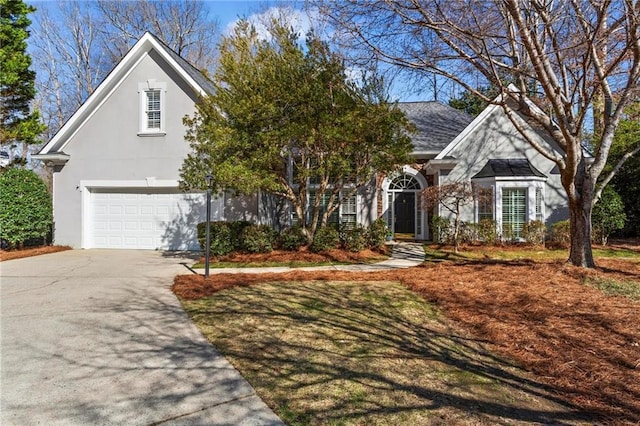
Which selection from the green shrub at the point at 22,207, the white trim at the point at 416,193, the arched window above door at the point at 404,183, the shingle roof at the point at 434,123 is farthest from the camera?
the arched window above door at the point at 404,183

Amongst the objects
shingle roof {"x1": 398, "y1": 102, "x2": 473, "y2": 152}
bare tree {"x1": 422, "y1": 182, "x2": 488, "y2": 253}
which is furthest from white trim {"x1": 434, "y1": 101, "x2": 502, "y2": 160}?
bare tree {"x1": 422, "y1": 182, "x2": 488, "y2": 253}

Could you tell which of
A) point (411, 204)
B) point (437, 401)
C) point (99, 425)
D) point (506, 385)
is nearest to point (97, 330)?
point (99, 425)

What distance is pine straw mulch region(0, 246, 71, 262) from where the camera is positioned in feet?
36.5

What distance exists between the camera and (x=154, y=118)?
13.2 m

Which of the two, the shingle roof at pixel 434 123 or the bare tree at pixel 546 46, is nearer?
the bare tree at pixel 546 46

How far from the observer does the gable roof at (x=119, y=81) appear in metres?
12.7

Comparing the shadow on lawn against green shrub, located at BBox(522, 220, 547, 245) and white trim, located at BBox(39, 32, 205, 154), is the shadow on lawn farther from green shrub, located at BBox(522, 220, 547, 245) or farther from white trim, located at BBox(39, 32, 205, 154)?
white trim, located at BBox(39, 32, 205, 154)

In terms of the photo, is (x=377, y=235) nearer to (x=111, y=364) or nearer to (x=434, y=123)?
(x=434, y=123)

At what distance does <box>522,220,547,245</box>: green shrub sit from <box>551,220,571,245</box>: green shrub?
0.40 m

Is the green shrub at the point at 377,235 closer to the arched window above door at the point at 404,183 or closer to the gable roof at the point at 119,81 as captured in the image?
the arched window above door at the point at 404,183

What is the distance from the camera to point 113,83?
43.1 ft

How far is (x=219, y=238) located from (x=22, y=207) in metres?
6.98

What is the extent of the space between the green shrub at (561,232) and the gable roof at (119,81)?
12529 millimetres

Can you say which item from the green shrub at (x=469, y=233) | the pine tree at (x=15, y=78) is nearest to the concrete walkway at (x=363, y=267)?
the green shrub at (x=469, y=233)
